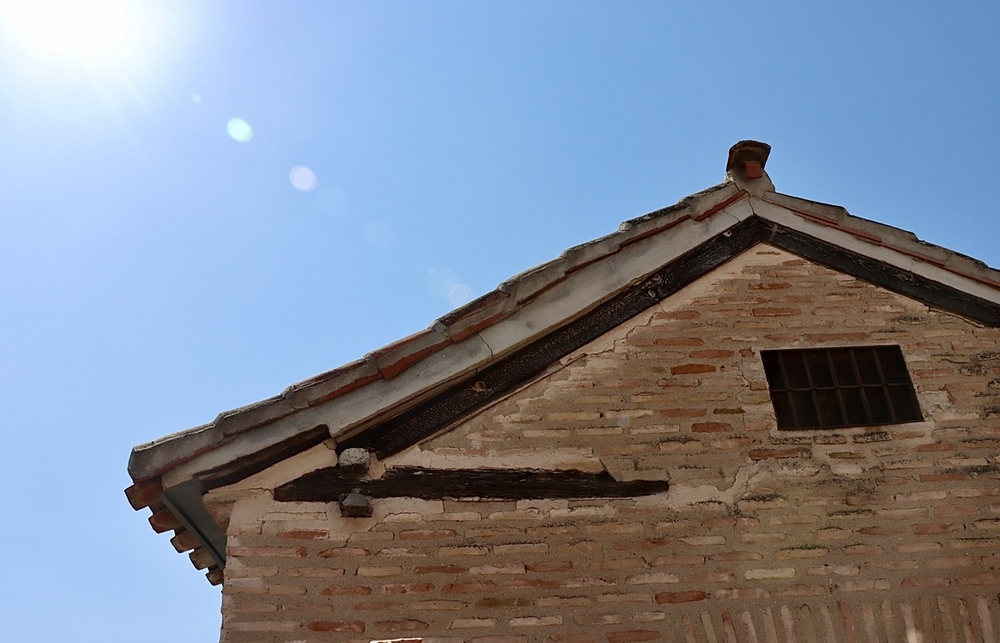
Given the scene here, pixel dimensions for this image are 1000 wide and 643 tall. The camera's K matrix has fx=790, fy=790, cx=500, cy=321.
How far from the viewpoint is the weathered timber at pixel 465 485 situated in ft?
13.5

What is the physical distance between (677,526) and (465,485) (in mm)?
1124

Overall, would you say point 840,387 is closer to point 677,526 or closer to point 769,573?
point 769,573

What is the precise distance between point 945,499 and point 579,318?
7.29 ft

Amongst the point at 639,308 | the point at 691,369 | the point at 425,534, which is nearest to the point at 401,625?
the point at 425,534

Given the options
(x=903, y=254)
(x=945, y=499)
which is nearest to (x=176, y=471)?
(x=945, y=499)

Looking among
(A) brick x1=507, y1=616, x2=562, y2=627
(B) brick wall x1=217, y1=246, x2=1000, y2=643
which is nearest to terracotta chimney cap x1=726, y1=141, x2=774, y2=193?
(B) brick wall x1=217, y1=246, x2=1000, y2=643

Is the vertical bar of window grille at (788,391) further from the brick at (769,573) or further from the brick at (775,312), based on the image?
the brick at (769,573)

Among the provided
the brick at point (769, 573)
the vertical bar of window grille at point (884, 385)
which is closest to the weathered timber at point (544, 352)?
the vertical bar of window grille at point (884, 385)

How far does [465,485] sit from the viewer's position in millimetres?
4176

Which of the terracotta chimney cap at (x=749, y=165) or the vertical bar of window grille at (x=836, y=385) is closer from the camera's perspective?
the vertical bar of window grille at (x=836, y=385)

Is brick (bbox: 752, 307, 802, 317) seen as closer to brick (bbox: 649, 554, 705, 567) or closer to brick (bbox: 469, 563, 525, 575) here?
brick (bbox: 649, 554, 705, 567)

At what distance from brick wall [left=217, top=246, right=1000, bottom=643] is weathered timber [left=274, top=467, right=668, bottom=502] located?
0.16 ft

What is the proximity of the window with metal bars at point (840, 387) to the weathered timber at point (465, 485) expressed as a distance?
1.02m

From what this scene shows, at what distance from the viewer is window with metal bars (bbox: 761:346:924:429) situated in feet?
15.1
